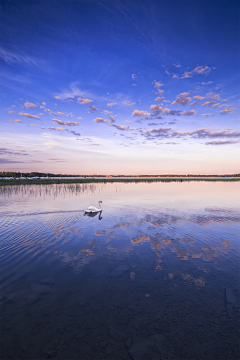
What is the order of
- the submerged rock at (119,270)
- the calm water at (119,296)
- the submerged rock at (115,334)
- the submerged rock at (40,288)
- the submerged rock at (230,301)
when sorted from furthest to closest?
the submerged rock at (119,270) < the submerged rock at (40,288) < the submerged rock at (230,301) < the submerged rock at (115,334) < the calm water at (119,296)

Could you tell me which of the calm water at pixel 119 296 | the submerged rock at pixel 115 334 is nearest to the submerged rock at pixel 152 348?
the calm water at pixel 119 296

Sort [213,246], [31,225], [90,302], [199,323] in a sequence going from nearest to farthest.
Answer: [199,323] < [90,302] < [213,246] < [31,225]

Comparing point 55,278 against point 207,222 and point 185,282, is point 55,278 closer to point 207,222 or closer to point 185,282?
point 185,282

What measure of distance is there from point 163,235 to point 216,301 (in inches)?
296

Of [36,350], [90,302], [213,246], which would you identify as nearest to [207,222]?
[213,246]

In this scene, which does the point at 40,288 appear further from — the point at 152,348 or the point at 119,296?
the point at 152,348

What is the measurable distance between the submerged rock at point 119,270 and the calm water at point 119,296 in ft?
0.18

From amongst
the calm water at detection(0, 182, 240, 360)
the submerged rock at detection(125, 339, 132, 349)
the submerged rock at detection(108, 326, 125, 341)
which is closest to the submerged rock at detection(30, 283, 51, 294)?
the calm water at detection(0, 182, 240, 360)

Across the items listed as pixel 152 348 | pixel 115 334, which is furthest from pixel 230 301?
pixel 115 334

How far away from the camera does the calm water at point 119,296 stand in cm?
501

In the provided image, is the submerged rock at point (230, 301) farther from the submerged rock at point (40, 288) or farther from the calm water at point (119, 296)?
the submerged rock at point (40, 288)

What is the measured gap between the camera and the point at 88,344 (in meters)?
5.06

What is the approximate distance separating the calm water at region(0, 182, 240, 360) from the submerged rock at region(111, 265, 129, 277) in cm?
5

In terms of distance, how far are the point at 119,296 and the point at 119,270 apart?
1961 millimetres
